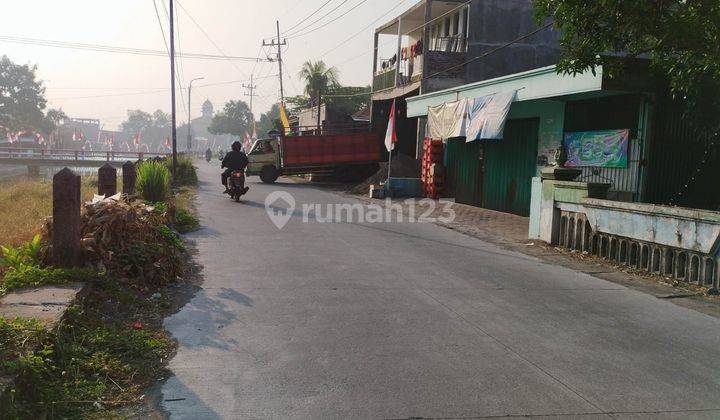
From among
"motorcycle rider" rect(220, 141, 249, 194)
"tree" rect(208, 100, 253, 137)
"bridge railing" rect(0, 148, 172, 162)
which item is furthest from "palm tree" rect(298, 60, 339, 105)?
"tree" rect(208, 100, 253, 137)

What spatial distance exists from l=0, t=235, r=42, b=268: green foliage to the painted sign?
36.7ft

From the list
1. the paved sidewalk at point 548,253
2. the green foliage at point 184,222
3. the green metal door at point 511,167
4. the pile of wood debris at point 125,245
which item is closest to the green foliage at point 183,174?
the paved sidewalk at point 548,253

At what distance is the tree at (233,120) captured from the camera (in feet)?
385

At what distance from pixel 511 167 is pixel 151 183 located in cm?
986

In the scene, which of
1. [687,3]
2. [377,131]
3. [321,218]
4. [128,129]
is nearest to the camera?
[687,3]

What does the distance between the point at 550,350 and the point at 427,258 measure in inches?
178

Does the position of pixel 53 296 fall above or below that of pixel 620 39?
below

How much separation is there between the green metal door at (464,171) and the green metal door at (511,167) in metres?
0.47

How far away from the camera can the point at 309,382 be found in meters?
4.18

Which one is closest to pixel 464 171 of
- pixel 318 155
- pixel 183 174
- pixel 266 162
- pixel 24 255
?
pixel 318 155

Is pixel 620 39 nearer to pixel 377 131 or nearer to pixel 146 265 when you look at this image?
pixel 146 265

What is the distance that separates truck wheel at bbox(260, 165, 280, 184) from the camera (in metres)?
29.6

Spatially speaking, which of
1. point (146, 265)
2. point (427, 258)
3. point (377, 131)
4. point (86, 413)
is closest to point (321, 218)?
point (427, 258)

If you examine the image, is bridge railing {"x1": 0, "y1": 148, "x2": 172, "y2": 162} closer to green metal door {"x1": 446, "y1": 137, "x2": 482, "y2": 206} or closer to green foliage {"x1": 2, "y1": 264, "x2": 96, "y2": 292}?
green metal door {"x1": 446, "y1": 137, "x2": 482, "y2": 206}
